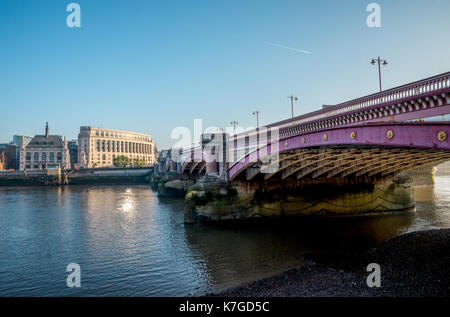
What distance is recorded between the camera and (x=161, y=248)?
15.2 meters

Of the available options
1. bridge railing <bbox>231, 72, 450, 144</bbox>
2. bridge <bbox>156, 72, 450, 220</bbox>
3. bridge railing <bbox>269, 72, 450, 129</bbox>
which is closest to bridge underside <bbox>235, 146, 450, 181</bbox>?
bridge <bbox>156, 72, 450, 220</bbox>

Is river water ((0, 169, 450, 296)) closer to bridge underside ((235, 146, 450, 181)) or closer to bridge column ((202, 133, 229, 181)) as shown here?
bridge underside ((235, 146, 450, 181))

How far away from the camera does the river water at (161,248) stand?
10.7 metres

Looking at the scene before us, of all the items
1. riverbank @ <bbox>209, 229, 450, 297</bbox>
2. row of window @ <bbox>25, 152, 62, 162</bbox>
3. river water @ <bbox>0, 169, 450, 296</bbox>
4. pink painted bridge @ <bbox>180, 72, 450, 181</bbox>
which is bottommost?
river water @ <bbox>0, 169, 450, 296</bbox>

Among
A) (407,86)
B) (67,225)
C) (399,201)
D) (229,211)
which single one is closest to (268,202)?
(229,211)

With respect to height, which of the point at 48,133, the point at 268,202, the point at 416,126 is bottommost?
the point at 268,202

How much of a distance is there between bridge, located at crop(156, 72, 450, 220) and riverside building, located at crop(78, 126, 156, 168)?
103m

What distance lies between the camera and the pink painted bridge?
8.60 meters

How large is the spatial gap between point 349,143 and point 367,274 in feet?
16.2

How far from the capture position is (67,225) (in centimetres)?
2147

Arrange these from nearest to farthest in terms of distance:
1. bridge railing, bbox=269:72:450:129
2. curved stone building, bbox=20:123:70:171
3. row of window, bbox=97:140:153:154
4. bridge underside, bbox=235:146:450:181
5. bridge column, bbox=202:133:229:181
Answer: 1. bridge railing, bbox=269:72:450:129
2. bridge underside, bbox=235:146:450:181
3. bridge column, bbox=202:133:229:181
4. curved stone building, bbox=20:123:70:171
5. row of window, bbox=97:140:153:154
